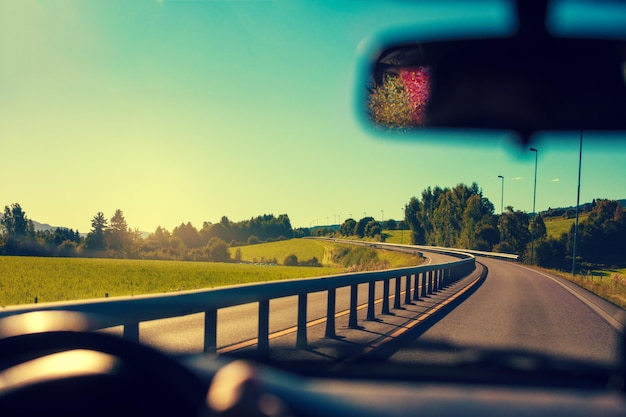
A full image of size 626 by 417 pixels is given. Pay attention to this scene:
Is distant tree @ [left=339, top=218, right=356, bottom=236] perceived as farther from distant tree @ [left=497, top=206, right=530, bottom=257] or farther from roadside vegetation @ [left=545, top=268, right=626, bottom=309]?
roadside vegetation @ [left=545, top=268, right=626, bottom=309]

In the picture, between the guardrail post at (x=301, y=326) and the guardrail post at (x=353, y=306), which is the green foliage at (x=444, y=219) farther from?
the guardrail post at (x=353, y=306)

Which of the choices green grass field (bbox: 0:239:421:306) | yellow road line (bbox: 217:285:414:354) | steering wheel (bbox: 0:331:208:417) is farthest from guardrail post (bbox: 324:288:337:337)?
green grass field (bbox: 0:239:421:306)

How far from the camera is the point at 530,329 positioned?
40.2 feet

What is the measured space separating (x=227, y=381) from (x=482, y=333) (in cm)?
1047

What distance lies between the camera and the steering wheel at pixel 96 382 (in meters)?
1.49

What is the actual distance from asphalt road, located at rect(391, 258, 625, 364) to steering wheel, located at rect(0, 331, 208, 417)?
5.22m

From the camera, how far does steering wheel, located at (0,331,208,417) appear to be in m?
1.49

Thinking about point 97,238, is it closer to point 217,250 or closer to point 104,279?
point 217,250

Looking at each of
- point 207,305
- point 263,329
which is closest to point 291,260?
point 263,329

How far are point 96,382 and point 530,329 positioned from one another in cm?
1177

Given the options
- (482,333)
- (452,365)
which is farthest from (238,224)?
(452,365)

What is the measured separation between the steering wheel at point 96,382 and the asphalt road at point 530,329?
522 cm

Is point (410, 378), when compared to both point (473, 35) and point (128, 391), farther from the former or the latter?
point (128, 391)

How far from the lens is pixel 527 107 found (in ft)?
11.8
